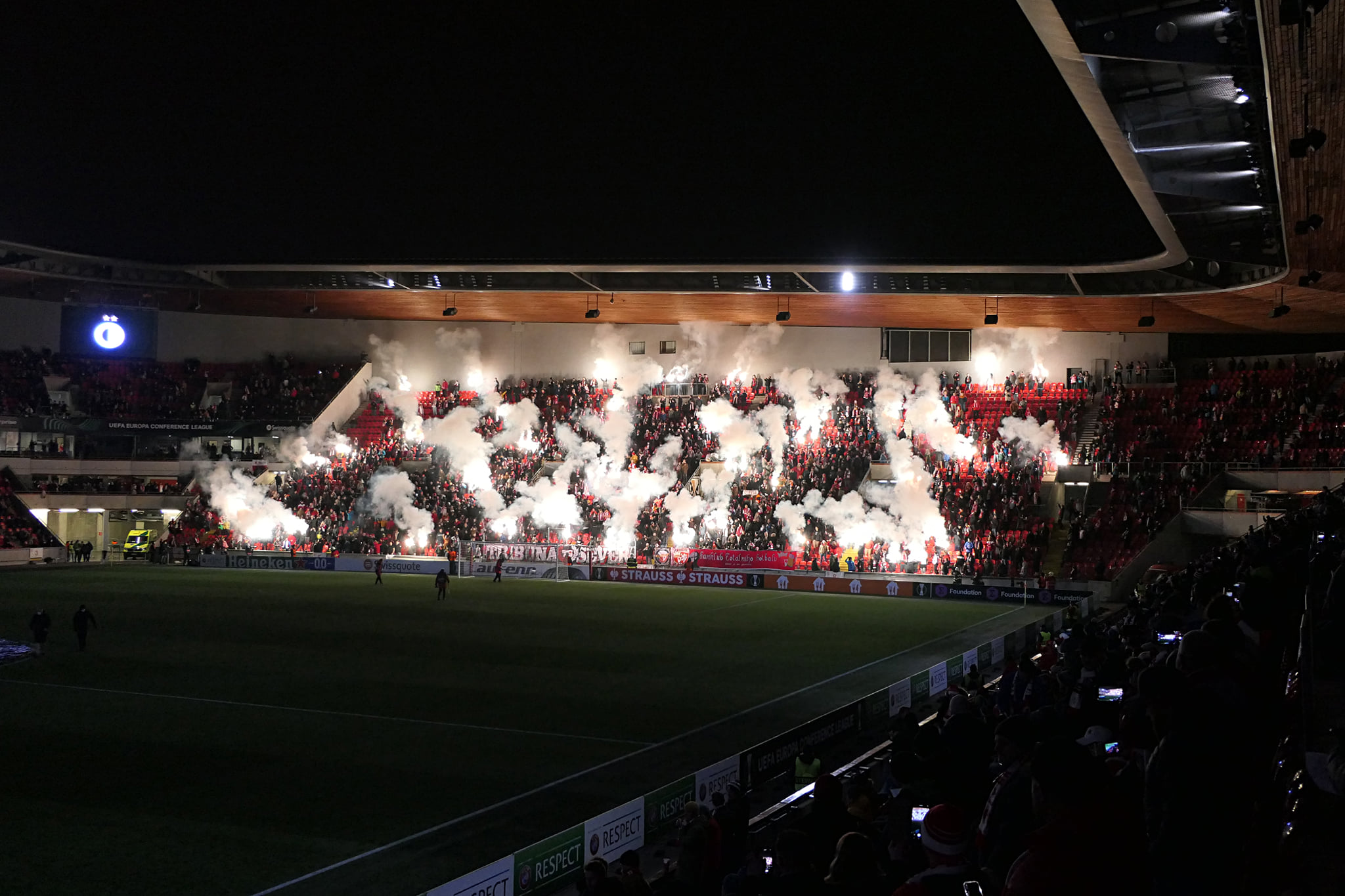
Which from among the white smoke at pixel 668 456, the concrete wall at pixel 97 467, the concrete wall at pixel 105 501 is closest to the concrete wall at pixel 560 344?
the white smoke at pixel 668 456

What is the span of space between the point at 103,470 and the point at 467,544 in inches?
817

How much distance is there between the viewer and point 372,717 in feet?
61.6

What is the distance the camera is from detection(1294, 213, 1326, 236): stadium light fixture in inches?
886

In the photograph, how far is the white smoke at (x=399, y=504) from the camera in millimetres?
53969

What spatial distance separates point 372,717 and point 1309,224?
19963mm

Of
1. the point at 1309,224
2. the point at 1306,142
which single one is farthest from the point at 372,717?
the point at 1309,224

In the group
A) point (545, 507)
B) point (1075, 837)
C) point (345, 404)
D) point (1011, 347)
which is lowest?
point (1075, 837)

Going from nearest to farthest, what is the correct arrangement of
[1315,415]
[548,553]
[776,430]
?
[1315,415] → [548,553] → [776,430]

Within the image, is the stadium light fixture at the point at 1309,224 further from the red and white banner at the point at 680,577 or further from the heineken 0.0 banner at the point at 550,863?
the red and white banner at the point at 680,577

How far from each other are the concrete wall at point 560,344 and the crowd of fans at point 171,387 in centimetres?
98

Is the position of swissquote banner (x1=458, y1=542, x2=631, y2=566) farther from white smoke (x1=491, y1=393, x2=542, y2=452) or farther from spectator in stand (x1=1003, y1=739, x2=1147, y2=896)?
spectator in stand (x1=1003, y1=739, x2=1147, y2=896)

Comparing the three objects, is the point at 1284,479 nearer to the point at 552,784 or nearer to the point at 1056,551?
the point at 1056,551

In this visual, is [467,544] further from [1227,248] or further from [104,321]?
[1227,248]

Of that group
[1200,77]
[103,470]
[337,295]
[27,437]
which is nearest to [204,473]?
[103,470]
